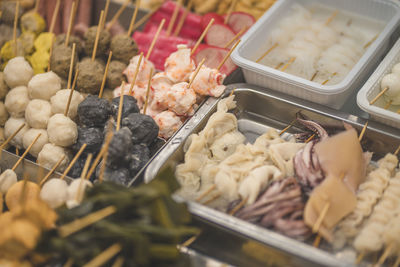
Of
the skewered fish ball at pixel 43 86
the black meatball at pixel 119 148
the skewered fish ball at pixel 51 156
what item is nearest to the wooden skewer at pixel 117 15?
the skewered fish ball at pixel 43 86

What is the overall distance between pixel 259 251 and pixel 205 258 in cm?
34

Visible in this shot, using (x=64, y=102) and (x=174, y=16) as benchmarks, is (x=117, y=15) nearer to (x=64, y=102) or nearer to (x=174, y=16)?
(x=174, y=16)

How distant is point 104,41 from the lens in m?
3.19

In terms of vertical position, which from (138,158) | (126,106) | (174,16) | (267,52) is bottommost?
(138,158)

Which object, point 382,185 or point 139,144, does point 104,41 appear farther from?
point 382,185

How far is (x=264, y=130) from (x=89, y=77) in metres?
1.35

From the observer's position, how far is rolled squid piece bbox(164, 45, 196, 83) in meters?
2.88

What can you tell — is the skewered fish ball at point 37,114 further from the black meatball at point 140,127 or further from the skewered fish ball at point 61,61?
the black meatball at point 140,127

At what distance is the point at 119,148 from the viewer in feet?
7.13

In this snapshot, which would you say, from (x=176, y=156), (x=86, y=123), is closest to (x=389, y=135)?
(x=176, y=156)

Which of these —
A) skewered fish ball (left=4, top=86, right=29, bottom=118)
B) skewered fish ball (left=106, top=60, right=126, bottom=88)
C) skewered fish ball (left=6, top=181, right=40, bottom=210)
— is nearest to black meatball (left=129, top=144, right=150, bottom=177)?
skewered fish ball (left=6, top=181, right=40, bottom=210)

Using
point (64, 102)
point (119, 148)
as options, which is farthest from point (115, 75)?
point (119, 148)

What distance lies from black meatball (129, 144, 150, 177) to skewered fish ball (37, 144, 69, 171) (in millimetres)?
467

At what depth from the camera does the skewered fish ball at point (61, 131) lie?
2.47m
